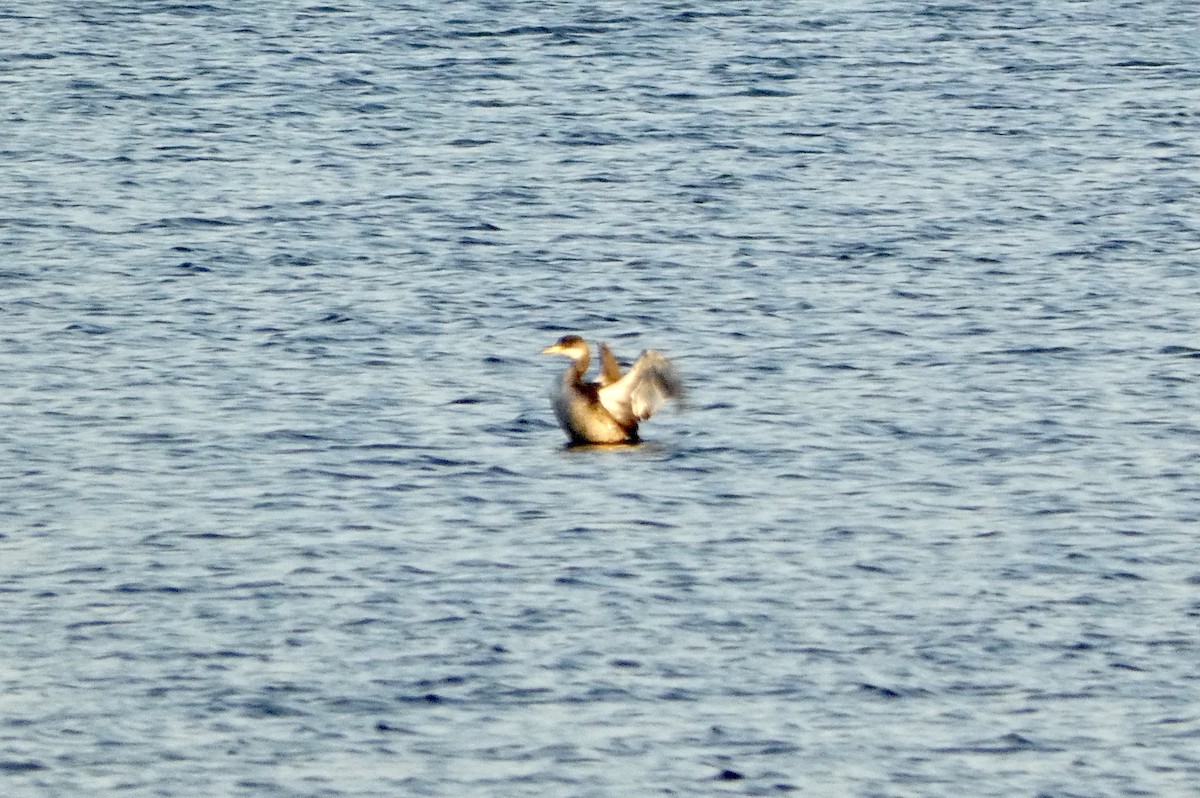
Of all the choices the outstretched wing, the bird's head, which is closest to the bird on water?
the outstretched wing

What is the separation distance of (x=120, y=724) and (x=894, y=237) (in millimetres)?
15852

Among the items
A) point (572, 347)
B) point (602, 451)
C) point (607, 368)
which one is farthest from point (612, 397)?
point (572, 347)

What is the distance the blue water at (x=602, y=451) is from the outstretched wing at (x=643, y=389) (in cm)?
37

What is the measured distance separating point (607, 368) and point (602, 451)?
735 millimetres

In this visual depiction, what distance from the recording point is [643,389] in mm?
20578

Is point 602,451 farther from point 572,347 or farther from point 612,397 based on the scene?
point 572,347

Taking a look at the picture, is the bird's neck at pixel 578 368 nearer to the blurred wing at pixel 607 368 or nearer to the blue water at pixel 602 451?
the blurred wing at pixel 607 368

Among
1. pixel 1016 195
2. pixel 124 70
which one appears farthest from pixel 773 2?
pixel 1016 195

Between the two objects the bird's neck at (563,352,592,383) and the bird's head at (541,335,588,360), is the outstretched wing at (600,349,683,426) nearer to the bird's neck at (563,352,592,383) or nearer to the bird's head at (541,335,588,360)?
the bird's neck at (563,352,592,383)

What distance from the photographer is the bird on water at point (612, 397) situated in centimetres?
2050

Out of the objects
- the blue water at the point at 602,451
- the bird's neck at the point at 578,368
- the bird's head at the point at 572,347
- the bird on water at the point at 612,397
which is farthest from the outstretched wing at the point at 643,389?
the bird's head at the point at 572,347

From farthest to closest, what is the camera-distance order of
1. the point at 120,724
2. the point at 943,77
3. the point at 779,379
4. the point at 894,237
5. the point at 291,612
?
the point at 943,77
the point at 894,237
the point at 779,379
the point at 291,612
the point at 120,724

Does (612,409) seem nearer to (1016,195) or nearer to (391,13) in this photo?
(1016,195)

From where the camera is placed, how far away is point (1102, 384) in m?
22.0
